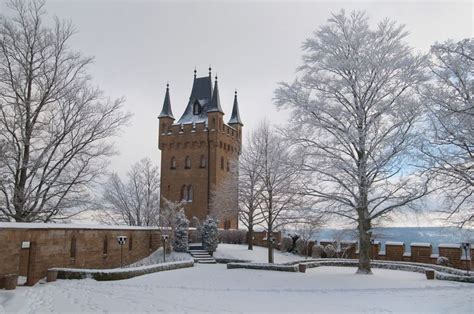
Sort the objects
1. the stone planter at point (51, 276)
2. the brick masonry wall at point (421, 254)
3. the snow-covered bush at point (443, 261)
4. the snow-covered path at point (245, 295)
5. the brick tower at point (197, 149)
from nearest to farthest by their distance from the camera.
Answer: the snow-covered path at point (245, 295)
the stone planter at point (51, 276)
the brick masonry wall at point (421, 254)
the snow-covered bush at point (443, 261)
the brick tower at point (197, 149)

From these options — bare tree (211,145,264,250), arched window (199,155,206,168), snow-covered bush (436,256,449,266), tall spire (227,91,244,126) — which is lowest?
snow-covered bush (436,256,449,266)

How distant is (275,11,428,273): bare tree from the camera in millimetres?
15789

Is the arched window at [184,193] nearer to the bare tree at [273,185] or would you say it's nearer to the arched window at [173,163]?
the arched window at [173,163]

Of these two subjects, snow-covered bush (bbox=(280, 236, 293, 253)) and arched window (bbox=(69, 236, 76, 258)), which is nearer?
arched window (bbox=(69, 236, 76, 258))

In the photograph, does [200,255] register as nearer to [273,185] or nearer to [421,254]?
[273,185]

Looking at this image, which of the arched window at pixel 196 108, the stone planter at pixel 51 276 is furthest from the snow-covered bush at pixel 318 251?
the arched window at pixel 196 108

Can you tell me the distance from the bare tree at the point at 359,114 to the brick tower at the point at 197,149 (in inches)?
952

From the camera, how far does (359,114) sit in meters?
16.3

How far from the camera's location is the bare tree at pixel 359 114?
51.8ft

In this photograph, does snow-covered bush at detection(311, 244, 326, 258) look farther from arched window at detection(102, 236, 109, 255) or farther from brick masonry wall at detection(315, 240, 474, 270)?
arched window at detection(102, 236, 109, 255)

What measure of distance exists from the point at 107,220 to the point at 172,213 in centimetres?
2056

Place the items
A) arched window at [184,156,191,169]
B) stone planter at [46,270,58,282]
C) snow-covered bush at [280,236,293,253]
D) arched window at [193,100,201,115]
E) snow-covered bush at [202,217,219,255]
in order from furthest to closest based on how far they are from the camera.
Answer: arched window at [193,100,201,115] → arched window at [184,156,191,169] → snow-covered bush at [280,236,293,253] → snow-covered bush at [202,217,219,255] → stone planter at [46,270,58,282]

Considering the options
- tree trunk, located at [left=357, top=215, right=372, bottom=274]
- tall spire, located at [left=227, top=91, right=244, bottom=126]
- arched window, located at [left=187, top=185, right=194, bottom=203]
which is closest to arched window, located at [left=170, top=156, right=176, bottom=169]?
arched window, located at [left=187, top=185, right=194, bottom=203]

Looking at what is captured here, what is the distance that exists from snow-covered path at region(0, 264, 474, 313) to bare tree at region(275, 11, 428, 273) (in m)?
3.24
